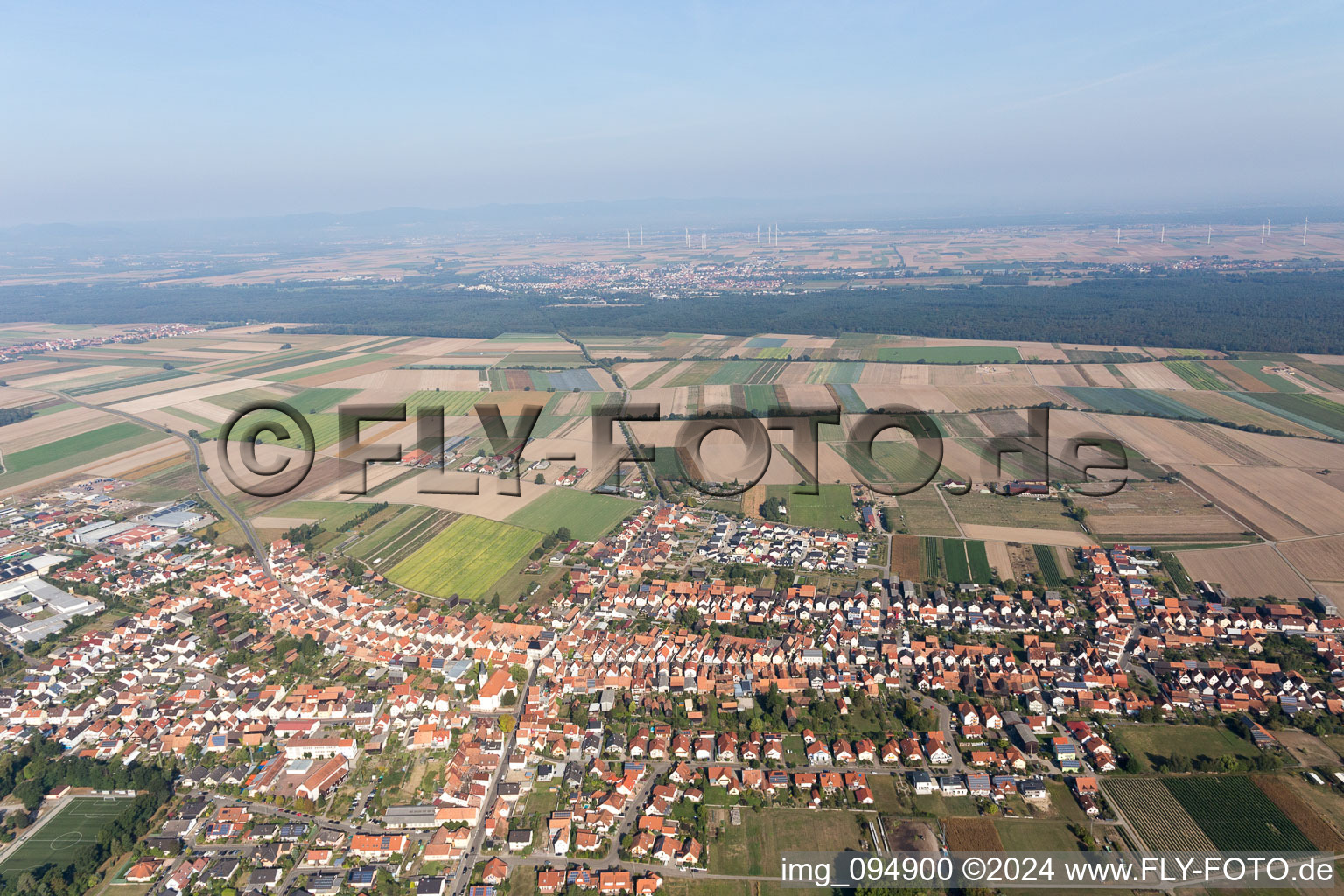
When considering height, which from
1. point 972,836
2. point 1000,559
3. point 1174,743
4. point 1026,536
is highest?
point 1026,536

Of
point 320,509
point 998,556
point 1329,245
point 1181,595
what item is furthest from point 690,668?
point 1329,245

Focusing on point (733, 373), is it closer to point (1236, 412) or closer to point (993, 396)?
point (993, 396)

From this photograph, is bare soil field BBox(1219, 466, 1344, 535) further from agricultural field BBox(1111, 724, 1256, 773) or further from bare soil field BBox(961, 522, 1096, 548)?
agricultural field BBox(1111, 724, 1256, 773)

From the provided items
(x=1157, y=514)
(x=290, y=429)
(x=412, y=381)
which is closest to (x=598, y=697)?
(x=1157, y=514)

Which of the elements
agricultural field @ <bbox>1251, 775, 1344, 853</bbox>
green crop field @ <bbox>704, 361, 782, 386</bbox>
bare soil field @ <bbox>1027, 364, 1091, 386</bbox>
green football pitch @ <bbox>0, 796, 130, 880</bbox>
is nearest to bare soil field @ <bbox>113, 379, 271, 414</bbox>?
green crop field @ <bbox>704, 361, 782, 386</bbox>

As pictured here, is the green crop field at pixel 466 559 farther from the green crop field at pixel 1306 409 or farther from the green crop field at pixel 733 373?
the green crop field at pixel 1306 409

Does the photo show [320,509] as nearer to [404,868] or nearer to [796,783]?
[404,868]
